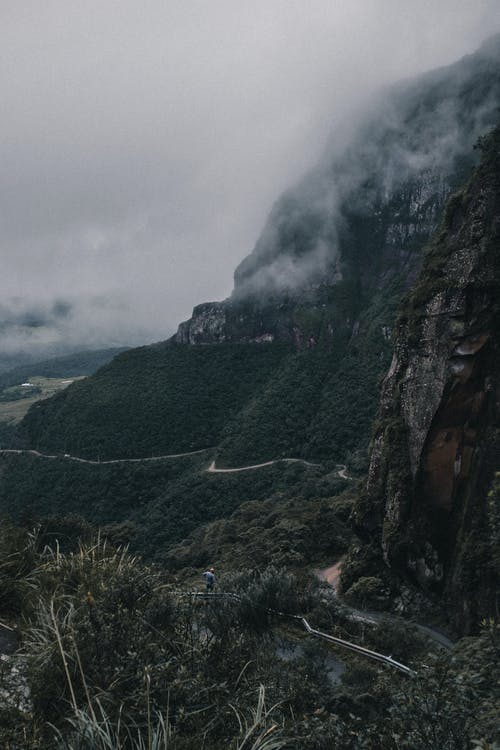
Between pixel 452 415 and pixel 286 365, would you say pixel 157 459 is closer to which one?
pixel 286 365

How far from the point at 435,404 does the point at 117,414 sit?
68208 mm

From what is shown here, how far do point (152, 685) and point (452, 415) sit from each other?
18.4 m

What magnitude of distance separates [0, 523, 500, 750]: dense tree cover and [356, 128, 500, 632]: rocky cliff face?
12.7 m

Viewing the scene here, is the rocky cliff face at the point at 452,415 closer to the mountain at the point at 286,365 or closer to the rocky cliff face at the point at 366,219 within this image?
the mountain at the point at 286,365

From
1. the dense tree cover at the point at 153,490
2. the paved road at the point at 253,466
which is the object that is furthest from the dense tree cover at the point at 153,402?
the paved road at the point at 253,466

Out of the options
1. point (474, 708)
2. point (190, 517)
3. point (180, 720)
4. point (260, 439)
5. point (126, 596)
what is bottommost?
point (190, 517)

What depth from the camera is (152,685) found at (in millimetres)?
5223

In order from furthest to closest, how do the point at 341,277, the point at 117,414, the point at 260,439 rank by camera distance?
the point at 341,277 → the point at 117,414 → the point at 260,439

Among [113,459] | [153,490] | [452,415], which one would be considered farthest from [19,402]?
[452,415]

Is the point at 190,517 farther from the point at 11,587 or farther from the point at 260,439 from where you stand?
the point at 11,587

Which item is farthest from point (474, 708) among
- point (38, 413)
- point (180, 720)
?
point (38, 413)

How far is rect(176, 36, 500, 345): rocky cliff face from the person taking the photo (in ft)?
324

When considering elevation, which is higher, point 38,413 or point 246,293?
point 246,293

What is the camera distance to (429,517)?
21125mm
